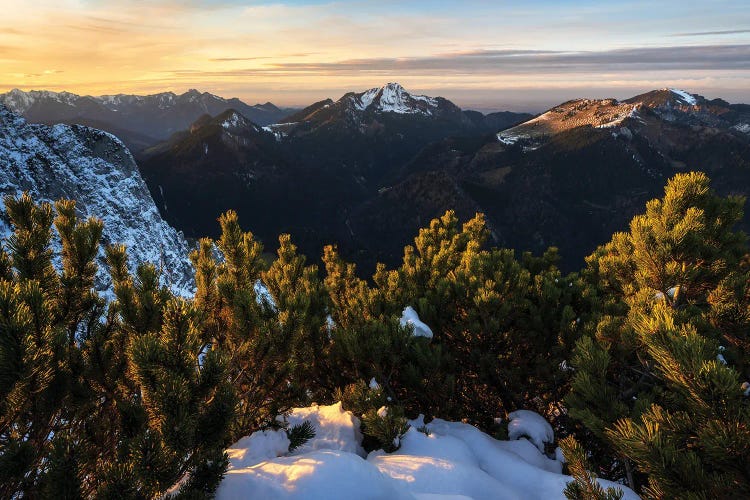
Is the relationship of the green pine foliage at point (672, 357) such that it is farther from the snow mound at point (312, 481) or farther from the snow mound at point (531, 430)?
the snow mound at point (312, 481)

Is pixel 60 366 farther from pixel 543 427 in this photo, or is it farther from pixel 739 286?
pixel 739 286

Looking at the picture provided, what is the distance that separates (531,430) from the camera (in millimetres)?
6770

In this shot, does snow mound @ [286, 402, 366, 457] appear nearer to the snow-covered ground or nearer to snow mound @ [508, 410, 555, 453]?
the snow-covered ground

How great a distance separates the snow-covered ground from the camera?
3469 mm

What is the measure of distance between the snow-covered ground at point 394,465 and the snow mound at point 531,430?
17mm

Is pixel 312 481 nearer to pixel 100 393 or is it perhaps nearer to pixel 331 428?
pixel 331 428

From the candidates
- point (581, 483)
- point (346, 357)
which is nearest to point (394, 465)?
point (581, 483)

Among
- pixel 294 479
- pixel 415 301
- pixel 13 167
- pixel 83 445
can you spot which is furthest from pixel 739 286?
pixel 13 167

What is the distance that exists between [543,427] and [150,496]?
6131 millimetres

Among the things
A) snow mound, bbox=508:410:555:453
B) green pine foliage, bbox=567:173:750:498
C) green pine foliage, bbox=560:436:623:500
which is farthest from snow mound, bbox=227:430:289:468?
snow mound, bbox=508:410:555:453

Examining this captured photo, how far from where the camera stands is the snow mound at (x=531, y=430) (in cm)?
667

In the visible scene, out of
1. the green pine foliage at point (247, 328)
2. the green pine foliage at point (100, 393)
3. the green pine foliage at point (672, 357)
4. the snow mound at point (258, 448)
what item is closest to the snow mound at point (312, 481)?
the green pine foliage at point (100, 393)

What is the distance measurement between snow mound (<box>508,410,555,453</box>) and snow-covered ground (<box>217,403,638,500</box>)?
0.05 feet

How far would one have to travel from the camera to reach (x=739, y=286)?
6.75m
